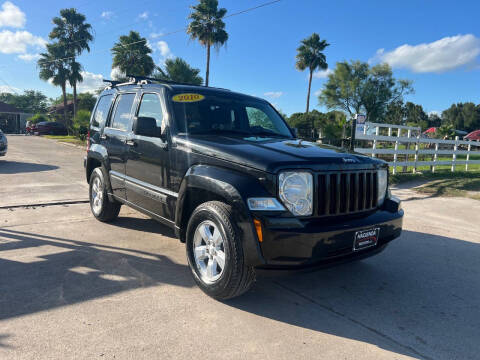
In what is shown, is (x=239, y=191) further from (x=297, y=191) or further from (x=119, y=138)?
(x=119, y=138)

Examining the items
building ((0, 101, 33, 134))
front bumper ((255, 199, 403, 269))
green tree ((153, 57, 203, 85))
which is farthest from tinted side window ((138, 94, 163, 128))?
building ((0, 101, 33, 134))

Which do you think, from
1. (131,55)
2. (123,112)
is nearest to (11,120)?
(131,55)

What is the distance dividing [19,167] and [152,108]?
896 cm

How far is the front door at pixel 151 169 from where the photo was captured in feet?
12.1

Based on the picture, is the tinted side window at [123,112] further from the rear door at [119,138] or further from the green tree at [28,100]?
the green tree at [28,100]

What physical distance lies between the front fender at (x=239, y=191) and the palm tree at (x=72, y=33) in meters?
37.0

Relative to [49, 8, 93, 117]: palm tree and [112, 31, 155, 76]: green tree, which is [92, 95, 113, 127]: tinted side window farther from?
[49, 8, 93, 117]: palm tree

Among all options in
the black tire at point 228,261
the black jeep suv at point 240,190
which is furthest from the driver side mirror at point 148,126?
the black tire at point 228,261

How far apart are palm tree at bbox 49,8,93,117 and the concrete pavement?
35.8 meters

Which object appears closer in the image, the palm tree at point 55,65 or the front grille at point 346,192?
the front grille at point 346,192

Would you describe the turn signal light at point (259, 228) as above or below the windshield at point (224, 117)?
below

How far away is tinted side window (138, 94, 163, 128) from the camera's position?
390 cm

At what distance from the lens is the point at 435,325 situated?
109 inches

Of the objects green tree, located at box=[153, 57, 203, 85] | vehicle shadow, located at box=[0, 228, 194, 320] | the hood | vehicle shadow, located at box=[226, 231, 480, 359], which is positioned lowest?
vehicle shadow, located at box=[0, 228, 194, 320]
